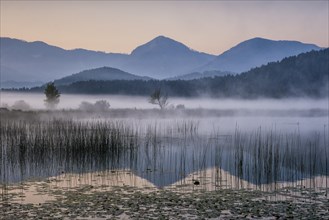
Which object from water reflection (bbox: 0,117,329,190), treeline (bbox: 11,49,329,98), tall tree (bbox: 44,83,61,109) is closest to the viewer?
water reflection (bbox: 0,117,329,190)

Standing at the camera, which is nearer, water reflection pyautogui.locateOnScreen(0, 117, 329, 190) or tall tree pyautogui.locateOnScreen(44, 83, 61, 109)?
water reflection pyautogui.locateOnScreen(0, 117, 329, 190)

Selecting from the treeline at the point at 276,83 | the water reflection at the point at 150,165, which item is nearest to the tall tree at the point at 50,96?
the water reflection at the point at 150,165

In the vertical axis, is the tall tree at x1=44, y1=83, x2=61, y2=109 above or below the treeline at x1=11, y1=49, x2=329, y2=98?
below

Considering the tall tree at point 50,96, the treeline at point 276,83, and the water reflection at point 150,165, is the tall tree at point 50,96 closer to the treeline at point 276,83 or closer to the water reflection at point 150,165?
the water reflection at point 150,165

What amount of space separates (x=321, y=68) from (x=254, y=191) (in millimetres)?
169865

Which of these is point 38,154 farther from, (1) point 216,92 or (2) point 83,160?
(1) point 216,92

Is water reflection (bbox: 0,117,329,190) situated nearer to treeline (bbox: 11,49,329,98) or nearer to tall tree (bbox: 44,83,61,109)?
tall tree (bbox: 44,83,61,109)

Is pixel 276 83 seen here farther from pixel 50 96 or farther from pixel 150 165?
pixel 150 165

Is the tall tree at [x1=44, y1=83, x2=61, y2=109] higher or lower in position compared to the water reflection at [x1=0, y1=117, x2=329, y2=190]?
higher

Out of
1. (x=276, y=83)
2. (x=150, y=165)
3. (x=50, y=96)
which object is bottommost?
(x=150, y=165)

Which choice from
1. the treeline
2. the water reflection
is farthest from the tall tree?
the treeline

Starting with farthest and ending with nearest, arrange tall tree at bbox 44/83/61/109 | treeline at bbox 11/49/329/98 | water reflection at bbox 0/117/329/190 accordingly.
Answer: treeline at bbox 11/49/329/98 → tall tree at bbox 44/83/61/109 → water reflection at bbox 0/117/329/190

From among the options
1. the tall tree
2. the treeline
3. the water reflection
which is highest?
the treeline

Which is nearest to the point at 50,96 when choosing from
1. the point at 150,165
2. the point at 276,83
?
the point at 150,165
